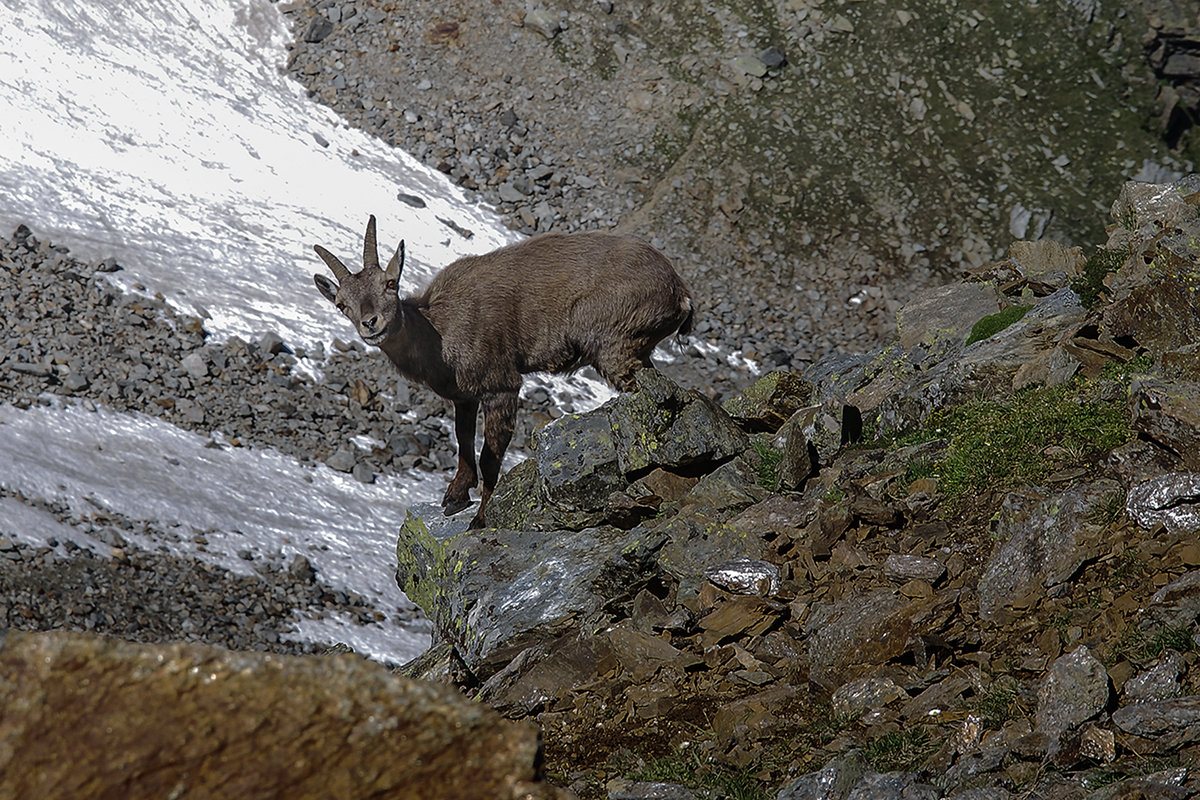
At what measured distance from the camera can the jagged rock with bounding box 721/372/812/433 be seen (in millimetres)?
13664

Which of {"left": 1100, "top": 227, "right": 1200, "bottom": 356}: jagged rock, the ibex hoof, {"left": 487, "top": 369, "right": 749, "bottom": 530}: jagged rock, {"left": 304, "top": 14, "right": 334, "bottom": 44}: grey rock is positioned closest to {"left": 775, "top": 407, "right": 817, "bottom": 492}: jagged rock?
{"left": 487, "top": 369, "right": 749, "bottom": 530}: jagged rock

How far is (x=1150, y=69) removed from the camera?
39.5 metres

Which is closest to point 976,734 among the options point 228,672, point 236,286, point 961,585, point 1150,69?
point 961,585

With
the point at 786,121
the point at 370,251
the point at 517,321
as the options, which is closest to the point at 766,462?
the point at 517,321

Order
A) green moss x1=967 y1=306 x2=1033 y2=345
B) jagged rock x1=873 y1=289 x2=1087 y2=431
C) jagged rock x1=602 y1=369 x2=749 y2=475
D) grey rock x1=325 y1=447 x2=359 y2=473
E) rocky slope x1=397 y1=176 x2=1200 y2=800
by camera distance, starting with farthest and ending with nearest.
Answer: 1. grey rock x1=325 y1=447 x2=359 y2=473
2. green moss x1=967 y1=306 x2=1033 y2=345
3. jagged rock x1=602 y1=369 x2=749 y2=475
4. jagged rock x1=873 y1=289 x2=1087 y2=431
5. rocky slope x1=397 y1=176 x2=1200 y2=800

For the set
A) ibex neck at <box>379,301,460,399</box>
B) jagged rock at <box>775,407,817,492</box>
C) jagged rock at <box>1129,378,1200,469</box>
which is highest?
jagged rock at <box>1129,378,1200,469</box>

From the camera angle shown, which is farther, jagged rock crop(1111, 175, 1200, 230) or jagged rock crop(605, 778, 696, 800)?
jagged rock crop(1111, 175, 1200, 230)

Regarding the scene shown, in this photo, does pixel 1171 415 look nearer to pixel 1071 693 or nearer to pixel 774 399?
pixel 1071 693

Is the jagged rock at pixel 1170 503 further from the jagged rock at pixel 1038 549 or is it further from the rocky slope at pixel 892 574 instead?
the jagged rock at pixel 1038 549

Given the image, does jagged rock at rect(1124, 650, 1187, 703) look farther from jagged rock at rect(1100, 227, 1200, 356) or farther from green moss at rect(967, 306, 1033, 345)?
green moss at rect(967, 306, 1033, 345)

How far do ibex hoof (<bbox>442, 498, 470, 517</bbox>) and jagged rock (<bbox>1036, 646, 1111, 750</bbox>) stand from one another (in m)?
9.07

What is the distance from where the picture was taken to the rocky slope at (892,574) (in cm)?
636

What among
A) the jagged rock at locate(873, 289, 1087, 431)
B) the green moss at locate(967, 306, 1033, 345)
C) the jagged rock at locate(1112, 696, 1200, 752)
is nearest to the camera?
the jagged rock at locate(1112, 696, 1200, 752)

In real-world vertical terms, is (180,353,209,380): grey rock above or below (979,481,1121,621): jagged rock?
below
